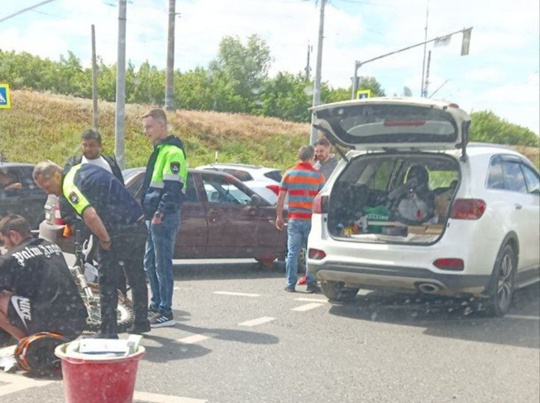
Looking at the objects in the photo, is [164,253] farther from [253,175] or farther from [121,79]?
[121,79]

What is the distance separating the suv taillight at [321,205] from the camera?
746cm

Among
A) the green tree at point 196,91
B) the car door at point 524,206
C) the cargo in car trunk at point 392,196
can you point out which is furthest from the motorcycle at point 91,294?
the green tree at point 196,91

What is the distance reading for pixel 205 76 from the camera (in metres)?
47.3

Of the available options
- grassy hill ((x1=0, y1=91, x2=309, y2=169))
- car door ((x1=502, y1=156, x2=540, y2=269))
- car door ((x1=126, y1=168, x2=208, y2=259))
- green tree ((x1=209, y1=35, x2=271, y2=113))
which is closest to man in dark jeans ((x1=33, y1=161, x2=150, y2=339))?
car door ((x1=126, y1=168, x2=208, y2=259))

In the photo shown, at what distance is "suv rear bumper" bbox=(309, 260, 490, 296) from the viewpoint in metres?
6.57

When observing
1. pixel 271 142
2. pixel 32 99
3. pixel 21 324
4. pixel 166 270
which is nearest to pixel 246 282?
pixel 166 270

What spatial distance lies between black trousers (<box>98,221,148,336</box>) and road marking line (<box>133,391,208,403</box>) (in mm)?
1006

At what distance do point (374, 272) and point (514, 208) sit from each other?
1546 mm

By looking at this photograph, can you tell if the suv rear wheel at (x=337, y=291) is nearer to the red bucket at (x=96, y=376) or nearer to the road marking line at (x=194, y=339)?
the road marking line at (x=194, y=339)

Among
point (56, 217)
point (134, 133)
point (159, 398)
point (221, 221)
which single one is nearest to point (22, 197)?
point (56, 217)

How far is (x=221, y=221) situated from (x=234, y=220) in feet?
0.67

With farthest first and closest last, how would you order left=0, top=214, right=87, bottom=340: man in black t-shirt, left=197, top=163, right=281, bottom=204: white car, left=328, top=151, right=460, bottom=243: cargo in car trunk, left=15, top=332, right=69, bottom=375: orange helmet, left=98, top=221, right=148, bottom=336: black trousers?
left=197, top=163, right=281, bottom=204: white car, left=328, top=151, right=460, bottom=243: cargo in car trunk, left=98, top=221, right=148, bottom=336: black trousers, left=0, top=214, right=87, bottom=340: man in black t-shirt, left=15, top=332, right=69, bottom=375: orange helmet

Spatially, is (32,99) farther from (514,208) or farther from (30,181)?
(514,208)

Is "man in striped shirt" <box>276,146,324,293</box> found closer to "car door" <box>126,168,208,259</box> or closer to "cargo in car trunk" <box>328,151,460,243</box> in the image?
"cargo in car trunk" <box>328,151,460,243</box>
